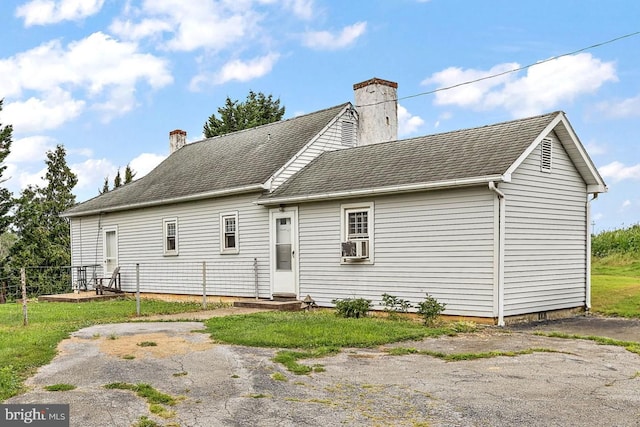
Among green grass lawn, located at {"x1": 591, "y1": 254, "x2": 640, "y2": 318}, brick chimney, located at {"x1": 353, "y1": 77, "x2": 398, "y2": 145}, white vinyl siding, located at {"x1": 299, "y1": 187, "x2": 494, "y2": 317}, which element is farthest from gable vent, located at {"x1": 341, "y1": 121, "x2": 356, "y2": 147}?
green grass lawn, located at {"x1": 591, "y1": 254, "x2": 640, "y2": 318}

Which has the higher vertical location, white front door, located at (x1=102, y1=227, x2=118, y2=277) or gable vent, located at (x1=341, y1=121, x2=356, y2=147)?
gable vent, located at (x1=341, y1=121, x2=356, y2=147)

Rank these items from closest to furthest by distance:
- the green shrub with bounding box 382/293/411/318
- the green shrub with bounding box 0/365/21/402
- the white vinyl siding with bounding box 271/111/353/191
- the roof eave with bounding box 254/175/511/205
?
the green shrub with bounding box 0/365/21/402 < the roof eave with bounding box 254/175/511/205 < the green shrub with bounding box 382/293/411/318 < the white vinyl siding with bounding box 271/111/353/191

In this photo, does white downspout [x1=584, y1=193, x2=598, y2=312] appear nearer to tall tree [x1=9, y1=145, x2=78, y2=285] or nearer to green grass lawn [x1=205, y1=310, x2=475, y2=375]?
green grass lawn [x1=205, y1=310, x2=475, y2=375]

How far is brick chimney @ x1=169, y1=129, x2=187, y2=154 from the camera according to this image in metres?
25.7

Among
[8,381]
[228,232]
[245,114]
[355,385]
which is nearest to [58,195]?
[245,114]

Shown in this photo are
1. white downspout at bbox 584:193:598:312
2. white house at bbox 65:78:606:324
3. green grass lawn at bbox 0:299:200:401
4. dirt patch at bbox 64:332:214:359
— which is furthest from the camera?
white downspout at bbox 584:193:598:312

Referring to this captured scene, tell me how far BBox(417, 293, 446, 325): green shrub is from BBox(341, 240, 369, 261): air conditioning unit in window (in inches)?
90.6

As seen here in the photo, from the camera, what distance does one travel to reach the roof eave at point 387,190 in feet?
38.1

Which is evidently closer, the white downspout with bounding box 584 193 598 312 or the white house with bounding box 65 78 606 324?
the white house with bounding box 65 78 606 324

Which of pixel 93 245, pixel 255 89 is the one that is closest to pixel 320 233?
pixel 93 245

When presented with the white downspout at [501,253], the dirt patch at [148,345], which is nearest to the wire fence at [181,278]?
the dirt patch at [148,345]

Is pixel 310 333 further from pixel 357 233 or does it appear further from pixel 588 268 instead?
pixel 588 268

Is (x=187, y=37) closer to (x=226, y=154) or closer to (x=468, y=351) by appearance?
(x=226, y=154)

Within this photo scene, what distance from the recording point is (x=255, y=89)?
45438mm
